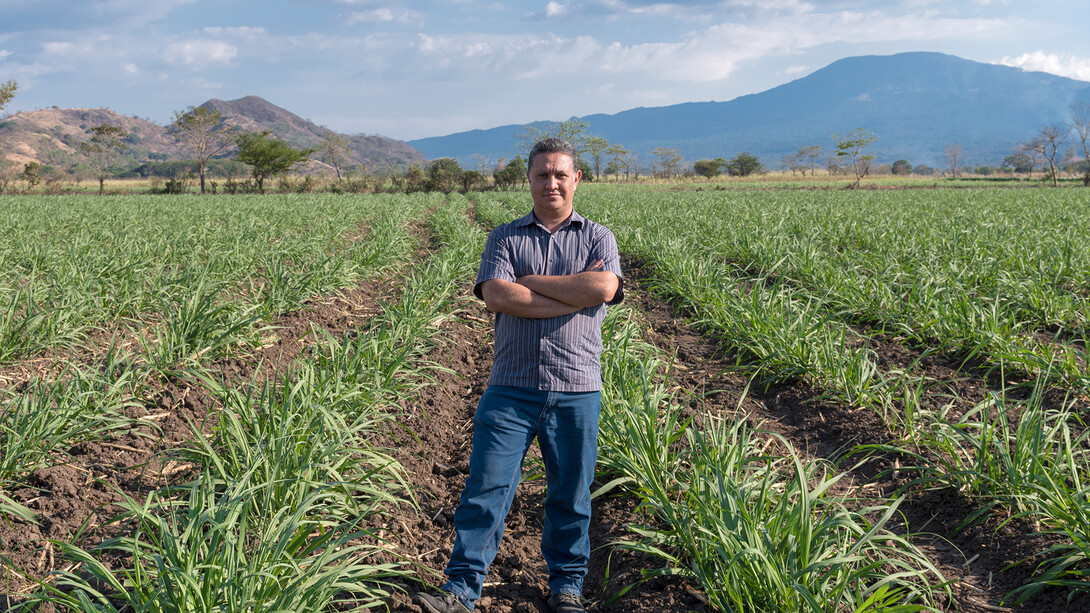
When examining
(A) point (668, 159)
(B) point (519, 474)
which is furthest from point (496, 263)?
(A) point (668, 159)

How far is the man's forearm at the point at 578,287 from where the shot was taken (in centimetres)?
238

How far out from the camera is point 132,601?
1.83 metres

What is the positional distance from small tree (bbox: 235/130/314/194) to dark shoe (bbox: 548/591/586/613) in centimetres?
5648

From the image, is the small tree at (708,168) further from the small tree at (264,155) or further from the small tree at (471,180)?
the small tree at (264,155)

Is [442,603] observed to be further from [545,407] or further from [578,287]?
[578,287]

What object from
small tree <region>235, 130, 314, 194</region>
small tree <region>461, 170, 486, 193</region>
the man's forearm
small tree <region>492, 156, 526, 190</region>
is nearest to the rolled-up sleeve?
the man's forearm

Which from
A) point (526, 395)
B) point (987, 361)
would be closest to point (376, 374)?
point (526, 395)

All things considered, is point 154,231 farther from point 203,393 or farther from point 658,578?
point 658,578

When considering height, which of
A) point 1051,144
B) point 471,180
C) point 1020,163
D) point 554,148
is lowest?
point 554,148

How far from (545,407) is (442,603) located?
31.6 inches

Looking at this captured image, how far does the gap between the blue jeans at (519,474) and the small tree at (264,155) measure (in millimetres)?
56269

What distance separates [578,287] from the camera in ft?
7.80

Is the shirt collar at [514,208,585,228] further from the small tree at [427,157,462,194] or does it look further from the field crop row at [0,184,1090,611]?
the small tree at [427,157,462,194]

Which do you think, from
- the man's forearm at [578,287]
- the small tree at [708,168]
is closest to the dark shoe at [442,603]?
the man's forearm at [578,287]
